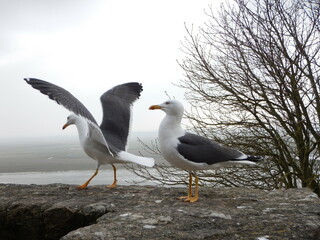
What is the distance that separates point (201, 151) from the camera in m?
3.41

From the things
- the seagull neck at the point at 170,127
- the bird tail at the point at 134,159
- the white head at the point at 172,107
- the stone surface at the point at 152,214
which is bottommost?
the stone surface at the point at 152,214

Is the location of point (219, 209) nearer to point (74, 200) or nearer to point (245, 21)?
point (74, 200)

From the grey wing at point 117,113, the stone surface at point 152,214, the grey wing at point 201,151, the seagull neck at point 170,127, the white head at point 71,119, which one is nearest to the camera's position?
the stone surface at point 152,214

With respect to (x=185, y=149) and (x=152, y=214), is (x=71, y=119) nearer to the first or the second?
(x=185, y=149)

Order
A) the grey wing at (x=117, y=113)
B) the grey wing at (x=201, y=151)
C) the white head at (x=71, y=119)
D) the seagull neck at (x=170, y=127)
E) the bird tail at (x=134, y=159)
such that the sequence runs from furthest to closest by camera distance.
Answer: the grey wing at (x=117, y=113)
the white head at (x=71, y=119)
the bird tail at (x=134, y=159)
the seagull neck at (x=170, y=127)
the grey wing at (x=201, y=151)

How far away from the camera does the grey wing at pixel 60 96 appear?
3404 millimetres

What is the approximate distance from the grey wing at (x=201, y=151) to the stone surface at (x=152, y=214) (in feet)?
1.41

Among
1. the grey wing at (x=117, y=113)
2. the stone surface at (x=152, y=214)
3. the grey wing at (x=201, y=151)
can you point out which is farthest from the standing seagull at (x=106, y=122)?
the grey wing at (x=201, y=151)

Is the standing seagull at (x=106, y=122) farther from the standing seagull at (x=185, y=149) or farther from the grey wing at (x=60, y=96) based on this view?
the standing seagull at (x=185, y=149)

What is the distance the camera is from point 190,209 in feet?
10.2

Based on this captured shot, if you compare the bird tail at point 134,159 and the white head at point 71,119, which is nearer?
the bird tail at point 134,159

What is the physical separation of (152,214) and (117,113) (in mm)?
1971

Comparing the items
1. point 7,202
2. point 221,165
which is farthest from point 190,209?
point 7,202

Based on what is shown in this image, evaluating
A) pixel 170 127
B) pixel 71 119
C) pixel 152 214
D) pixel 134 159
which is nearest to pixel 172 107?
pixel 170 127
